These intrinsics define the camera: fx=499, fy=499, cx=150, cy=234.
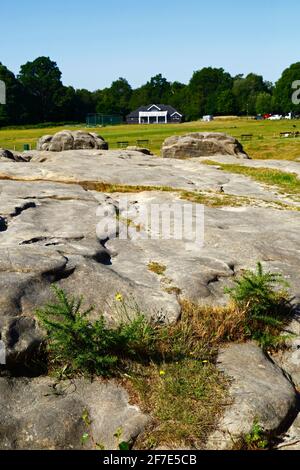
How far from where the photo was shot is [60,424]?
672cm

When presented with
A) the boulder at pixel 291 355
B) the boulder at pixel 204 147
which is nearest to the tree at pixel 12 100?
the boulder at pixel 204 147

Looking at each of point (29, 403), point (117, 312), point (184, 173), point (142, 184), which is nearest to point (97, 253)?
point (117, 312)

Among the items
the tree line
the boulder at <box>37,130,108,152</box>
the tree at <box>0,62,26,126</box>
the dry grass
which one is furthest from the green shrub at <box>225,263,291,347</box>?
the tree at <box>0,62,26,126</box>

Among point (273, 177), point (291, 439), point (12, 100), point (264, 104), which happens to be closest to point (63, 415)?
point (291, 439)

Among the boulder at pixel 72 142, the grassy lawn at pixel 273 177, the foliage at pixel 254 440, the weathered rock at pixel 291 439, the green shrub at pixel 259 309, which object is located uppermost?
the boulder at pixel 72 142

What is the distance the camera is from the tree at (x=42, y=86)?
5884 inches

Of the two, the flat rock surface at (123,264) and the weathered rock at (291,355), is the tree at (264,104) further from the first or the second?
the weathered rock at (291,355)

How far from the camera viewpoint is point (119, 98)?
193 m

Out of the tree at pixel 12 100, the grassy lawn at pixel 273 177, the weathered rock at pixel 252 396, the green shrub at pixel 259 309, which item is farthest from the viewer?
the tree at pixel 12 100

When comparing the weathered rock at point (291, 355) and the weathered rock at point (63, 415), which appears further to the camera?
the weathered rock at point (291, 355)

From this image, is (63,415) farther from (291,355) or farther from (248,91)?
(248,91)

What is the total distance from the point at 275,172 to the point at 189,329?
23.0 m

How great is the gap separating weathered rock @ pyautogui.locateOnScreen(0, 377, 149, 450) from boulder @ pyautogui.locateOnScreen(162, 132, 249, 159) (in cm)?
3699

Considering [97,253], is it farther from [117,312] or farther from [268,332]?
[268,332]
